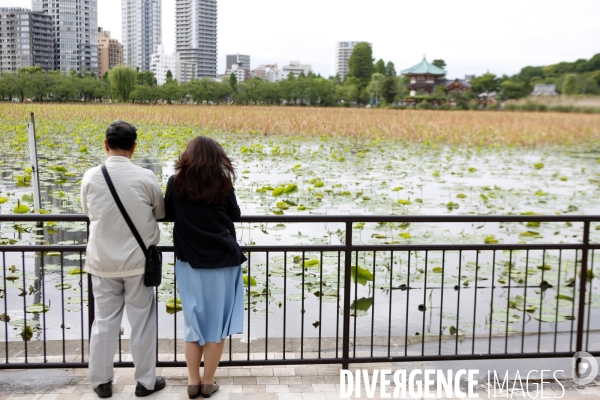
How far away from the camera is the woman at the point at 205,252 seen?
285cm

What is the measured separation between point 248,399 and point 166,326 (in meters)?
2.17

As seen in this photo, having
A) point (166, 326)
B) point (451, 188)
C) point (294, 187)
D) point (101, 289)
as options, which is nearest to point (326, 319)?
point (166, 326)

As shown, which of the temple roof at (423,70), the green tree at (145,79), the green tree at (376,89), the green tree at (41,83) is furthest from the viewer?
the temple roof at (423,70)

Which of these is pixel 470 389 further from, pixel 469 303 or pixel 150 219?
pixel 469 303

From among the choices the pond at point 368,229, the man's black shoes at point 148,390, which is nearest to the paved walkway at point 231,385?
the man's black shoes at point 148,390

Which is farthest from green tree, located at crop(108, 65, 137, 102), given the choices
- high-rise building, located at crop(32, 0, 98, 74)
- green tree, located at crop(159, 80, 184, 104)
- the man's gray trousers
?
the man's gray trousers

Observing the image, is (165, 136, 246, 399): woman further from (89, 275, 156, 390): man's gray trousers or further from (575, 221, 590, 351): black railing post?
(575, 221, 590, 351): black railing post

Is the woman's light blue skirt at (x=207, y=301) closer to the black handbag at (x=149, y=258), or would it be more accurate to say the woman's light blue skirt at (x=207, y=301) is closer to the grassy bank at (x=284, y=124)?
the black handbag at (x=149, y=258)

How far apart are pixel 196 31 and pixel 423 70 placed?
40312 mm

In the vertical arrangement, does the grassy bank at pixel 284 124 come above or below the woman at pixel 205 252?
above

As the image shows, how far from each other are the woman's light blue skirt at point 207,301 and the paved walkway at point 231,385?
35cm

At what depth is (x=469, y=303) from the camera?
591 centimetres

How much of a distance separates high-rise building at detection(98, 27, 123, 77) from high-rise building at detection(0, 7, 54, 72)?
8.41 feet

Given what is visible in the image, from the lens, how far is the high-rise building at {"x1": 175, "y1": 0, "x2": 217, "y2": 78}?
35406 mm
